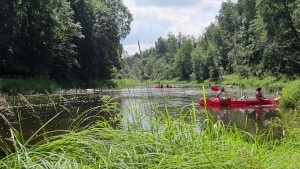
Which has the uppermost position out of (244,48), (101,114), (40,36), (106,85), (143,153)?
(40,36)

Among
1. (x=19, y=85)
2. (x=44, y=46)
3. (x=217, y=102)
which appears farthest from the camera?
(x=44, y=46)

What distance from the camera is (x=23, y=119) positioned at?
1145 centimetres

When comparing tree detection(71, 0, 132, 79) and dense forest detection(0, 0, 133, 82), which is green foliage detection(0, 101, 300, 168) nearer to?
dense forest detection(0, 0, 133, 82)

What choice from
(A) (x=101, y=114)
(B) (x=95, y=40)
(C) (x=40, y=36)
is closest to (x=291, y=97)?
(A) (x=101, y=114)

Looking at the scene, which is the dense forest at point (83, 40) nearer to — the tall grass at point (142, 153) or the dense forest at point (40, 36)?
the dense forest at point (40, 36)

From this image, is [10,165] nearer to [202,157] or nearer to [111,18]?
[202,157]

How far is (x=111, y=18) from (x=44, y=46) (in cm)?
1776

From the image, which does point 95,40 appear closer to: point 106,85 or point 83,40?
point 83,40

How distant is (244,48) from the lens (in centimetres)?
4600

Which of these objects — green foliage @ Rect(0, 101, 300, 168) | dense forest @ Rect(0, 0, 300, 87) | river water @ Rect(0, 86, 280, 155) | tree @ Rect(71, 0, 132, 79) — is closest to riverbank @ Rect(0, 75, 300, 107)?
river water @ Rect(0, 86, 280, 155)

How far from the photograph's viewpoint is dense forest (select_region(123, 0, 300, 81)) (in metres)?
7.79

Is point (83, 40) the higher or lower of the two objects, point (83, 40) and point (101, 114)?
the higher

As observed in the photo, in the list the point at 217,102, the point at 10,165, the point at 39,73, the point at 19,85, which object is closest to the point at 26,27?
the point at 39,73

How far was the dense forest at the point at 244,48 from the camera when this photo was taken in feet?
25.5
